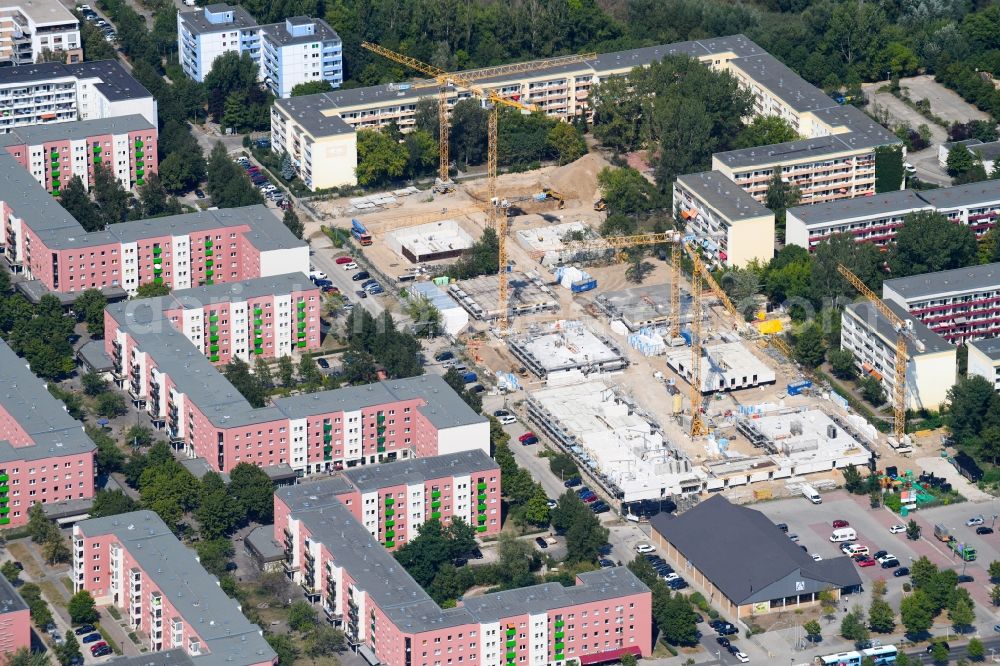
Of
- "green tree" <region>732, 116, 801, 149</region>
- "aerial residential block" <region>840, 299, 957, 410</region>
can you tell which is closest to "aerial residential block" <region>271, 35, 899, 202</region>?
"green tree" <region>732, 116, 801, 149</region>

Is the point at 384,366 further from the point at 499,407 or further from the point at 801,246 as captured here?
the point at 801,246

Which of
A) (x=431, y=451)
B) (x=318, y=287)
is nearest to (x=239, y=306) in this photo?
(x=318, y=287)

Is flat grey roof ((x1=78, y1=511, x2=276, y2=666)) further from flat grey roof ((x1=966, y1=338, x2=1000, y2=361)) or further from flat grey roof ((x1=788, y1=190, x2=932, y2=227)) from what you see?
flat grey roof ((x1=788, y1=190, x2=932, y2=227))

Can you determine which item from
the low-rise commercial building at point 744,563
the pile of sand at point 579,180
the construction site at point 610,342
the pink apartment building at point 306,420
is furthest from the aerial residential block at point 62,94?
the low-rise commercial building at point 744,563

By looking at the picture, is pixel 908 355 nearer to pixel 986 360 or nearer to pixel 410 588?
pixel 986 360

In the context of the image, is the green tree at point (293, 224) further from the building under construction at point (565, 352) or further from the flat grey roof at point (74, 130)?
the building under construction at point (565, 352)

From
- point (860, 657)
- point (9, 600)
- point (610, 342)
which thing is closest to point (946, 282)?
point (610, 342)
